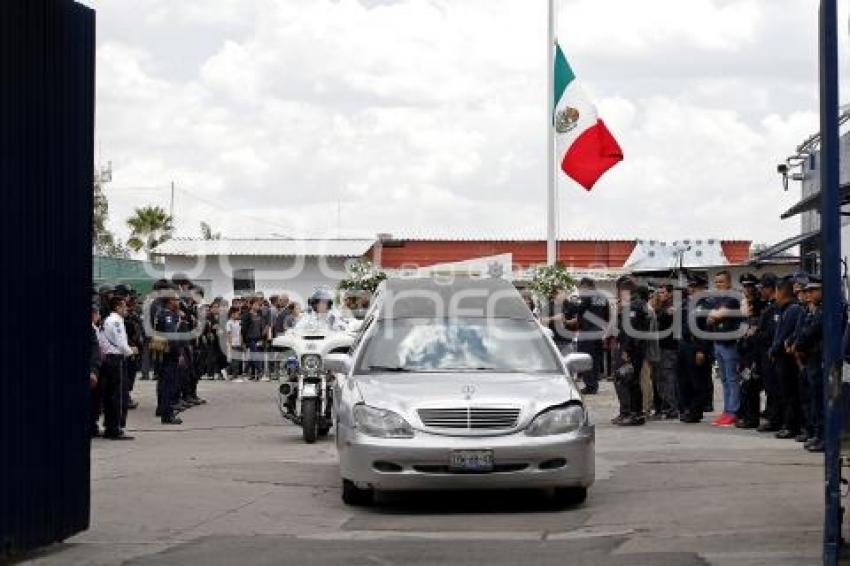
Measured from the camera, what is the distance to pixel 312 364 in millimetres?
18031

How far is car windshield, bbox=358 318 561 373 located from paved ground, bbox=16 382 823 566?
113 cm

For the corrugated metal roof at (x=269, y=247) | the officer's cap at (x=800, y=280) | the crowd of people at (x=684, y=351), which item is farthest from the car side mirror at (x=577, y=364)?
the corrugated metal roof at (x=269, y=247)

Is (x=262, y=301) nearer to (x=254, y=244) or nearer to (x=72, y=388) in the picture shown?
(x=254, y=244)

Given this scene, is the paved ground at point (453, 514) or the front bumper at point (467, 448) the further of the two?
the front bumper at point (467, 448)

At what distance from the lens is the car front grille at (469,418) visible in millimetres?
11531

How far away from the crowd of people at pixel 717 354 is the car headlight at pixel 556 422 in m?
5.24

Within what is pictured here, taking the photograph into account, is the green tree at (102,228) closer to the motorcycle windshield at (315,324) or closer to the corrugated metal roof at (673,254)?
the corrugated metal roof at (673,254)

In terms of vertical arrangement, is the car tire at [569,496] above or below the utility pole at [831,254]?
below

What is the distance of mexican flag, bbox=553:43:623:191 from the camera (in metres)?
32.2

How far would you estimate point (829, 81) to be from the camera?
8219 mm

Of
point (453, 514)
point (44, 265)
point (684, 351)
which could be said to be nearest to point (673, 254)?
point (684, 351)

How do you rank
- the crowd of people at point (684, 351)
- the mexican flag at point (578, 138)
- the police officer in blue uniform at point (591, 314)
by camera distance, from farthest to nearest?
the mexican flag at point (578, 138), the police officer in blue uniform at point (591, 314), the crowd of people at point (684, 351)

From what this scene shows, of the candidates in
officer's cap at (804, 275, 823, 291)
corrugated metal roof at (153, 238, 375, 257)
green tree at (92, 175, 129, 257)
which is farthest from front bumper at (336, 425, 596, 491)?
green tree at (92, 175, 129, 257)

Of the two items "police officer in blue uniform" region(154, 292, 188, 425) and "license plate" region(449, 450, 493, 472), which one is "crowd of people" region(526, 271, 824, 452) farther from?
"police officer in blue uniform" region(154, 292, 188, 425)
